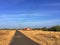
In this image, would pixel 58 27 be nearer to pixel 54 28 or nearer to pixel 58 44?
pixel 54 28

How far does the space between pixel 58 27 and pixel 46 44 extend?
32238mm

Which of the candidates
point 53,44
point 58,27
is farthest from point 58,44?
point 58,27

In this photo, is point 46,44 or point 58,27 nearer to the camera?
point 46,44

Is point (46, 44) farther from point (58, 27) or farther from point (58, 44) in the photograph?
point (58, 27)

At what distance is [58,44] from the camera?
2547cm

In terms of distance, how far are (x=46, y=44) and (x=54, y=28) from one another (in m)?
33.8

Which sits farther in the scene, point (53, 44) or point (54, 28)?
point (54, 28)

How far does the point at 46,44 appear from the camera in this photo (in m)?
25.7

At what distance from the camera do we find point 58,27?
57406mm

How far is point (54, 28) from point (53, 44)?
33.7 meters

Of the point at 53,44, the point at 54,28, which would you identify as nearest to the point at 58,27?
the point at 54,28

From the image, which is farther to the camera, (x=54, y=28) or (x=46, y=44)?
(x=54, y=28)

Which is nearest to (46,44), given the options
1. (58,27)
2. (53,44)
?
(53,44)

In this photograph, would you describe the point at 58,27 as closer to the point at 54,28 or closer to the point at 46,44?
the point at 54,28
